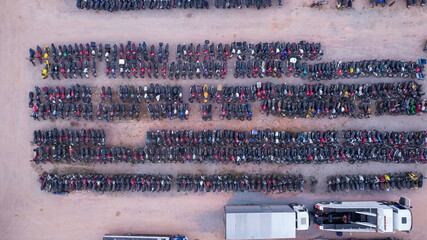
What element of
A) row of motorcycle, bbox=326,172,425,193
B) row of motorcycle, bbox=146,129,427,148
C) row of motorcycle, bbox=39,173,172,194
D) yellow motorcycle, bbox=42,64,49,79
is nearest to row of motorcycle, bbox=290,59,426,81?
row of motorcycle, bbox=146,129,427,148

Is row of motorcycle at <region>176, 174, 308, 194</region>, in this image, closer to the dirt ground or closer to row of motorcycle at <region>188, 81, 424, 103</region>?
the dirt ground

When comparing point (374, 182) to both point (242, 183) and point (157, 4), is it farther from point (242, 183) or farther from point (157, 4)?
point (157, 4)

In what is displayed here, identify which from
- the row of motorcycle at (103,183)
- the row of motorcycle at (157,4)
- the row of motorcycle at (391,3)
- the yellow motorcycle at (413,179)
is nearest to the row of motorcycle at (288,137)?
the yellow motorcycle at (413,179)

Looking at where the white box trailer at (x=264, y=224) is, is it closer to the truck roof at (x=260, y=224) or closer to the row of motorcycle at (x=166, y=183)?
the truck roof at (x=260, y=224)

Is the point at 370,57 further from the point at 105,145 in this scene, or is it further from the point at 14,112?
the point at 14,112

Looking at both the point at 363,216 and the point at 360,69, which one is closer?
the point at 363,216

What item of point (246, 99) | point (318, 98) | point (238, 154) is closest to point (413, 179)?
point (318, 98)
